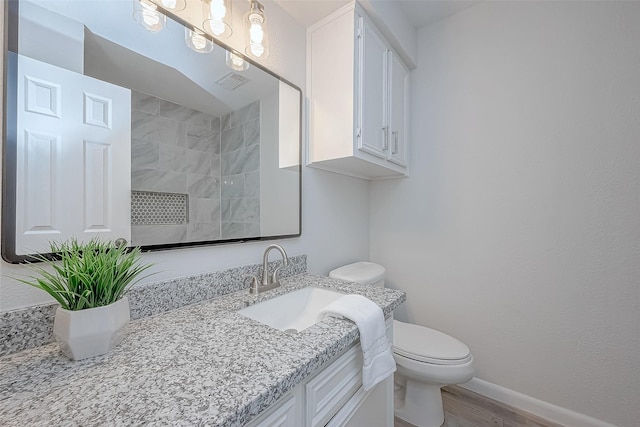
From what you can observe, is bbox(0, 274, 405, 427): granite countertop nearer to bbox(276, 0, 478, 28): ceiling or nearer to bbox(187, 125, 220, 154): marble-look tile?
bbox(187, 125, 220, 154): marble-look tile

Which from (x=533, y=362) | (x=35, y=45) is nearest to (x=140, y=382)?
(x=35, y=45)

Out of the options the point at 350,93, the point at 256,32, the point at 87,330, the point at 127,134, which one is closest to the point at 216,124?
the point at 127,134

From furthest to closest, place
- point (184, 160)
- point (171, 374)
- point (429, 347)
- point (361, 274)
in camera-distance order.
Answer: point (361, 274) → point (429, 347) → point (184, 160) → point (171, 374)

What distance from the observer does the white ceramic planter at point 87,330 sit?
52 centimetres

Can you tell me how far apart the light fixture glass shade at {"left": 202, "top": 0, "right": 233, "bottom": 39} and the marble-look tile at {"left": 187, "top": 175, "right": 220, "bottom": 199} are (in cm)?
54

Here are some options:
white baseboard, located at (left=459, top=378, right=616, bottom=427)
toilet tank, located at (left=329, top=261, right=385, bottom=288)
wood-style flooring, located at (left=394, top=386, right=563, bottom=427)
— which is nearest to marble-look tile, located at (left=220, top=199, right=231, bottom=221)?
toilet tank, located at (left=329, top=261, right=385, bottom=288)

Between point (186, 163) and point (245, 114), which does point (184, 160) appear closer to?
point (186, 163)

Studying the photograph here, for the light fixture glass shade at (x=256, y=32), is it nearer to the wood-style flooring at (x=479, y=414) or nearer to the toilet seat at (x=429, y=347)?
the toilet seat at (x=429, y=347)

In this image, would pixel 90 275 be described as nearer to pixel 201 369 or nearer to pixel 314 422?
pixel 201 369

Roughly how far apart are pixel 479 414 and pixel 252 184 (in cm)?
169

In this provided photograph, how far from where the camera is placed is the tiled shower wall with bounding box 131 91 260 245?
0.79 meters

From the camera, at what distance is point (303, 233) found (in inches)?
53.0

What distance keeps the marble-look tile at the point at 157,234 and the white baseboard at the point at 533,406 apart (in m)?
1.80

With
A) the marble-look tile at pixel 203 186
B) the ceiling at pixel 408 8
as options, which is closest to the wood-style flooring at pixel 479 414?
the marble-look tile at pixel 203 186
